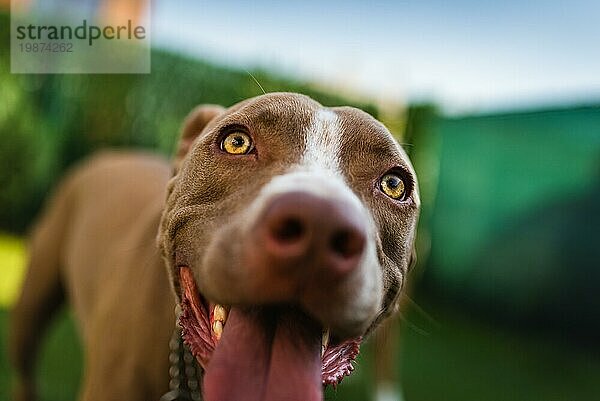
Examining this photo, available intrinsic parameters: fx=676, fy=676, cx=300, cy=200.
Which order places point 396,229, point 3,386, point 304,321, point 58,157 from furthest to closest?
point 58,157, point 3,386, point 396,229, point 304,321

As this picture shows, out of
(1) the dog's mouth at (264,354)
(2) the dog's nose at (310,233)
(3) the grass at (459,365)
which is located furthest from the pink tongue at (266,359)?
(3) the grass at (459,365)

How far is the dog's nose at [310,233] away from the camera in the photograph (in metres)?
1.53

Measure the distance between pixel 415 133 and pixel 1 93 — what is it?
194 inches

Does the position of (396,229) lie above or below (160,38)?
below

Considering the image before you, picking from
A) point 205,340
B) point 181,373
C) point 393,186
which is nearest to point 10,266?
point 181,373

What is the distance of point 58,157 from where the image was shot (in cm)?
837

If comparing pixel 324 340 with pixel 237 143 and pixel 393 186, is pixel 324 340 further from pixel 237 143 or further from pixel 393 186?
pixel 237 143

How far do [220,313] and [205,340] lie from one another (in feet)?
0.40

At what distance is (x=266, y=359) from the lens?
73.6 inches

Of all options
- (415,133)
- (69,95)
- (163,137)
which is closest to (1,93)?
(69,95)

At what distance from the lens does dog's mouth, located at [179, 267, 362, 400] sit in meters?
1.82

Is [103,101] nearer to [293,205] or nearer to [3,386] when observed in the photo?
[3,386]

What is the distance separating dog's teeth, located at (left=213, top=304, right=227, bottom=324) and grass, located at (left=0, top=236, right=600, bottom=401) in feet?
9.70

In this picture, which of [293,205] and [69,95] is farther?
[69,95]
